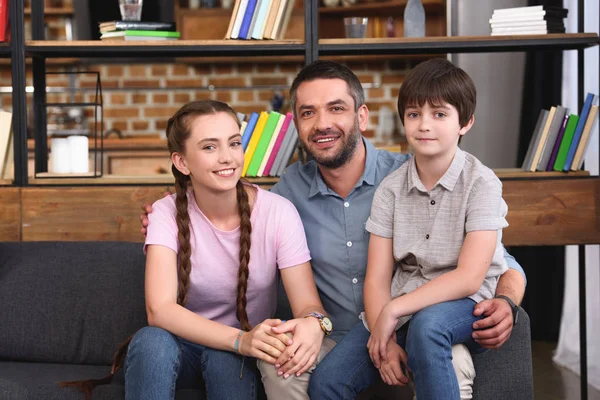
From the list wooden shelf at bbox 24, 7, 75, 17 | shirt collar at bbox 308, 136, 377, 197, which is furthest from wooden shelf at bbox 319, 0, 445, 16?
shirt collar at bbox 308, 136, 377, 197

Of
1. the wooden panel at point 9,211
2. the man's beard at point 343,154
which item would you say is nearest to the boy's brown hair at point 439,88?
the man's beard at point 343,154

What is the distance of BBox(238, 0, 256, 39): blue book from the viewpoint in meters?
2.98

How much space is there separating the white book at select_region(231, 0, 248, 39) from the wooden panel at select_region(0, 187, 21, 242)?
0.95 m

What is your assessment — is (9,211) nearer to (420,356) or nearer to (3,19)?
(3,19)

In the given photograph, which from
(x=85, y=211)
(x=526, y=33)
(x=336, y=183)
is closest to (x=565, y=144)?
(x=526, y=33)

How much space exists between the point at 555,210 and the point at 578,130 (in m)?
0.30

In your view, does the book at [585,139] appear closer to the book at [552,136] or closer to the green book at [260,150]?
the book at [552,136]

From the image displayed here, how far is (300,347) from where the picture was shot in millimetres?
1926

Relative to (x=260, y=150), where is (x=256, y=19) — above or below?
above

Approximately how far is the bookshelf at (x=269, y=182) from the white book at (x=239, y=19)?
0.11 feet

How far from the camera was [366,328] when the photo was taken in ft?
6.70

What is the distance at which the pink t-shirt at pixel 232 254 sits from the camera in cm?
212

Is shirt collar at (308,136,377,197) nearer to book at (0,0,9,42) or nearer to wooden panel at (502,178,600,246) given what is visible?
wooden panel at (502,178,600,246)

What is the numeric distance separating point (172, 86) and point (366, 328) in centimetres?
359
